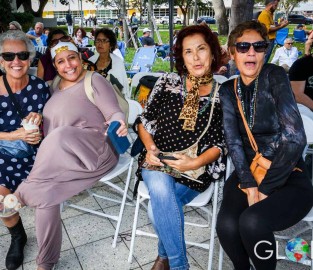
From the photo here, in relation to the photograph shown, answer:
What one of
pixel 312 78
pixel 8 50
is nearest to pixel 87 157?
pixel 8 50

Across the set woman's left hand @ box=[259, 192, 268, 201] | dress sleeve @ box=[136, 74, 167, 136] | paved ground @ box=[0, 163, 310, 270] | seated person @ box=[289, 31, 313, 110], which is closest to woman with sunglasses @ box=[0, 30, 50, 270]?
paved ground @ box=[0, 163, 310, 270]

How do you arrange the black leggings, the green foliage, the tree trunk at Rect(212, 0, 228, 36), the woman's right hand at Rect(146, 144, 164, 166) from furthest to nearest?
the green foliage
the tree trunk at Rect(212, 0, 228, 36)
the woman's right hand at Rect(146, 144, 164, 166)
the black leggings

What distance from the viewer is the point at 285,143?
2.00 m

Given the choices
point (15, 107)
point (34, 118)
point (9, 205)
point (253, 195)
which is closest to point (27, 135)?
point (34, 118)

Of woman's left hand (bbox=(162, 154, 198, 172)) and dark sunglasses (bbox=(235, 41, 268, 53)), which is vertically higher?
dark sunglasses (bbox=(235, 41, 268, 53))

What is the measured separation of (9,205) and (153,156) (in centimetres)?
101

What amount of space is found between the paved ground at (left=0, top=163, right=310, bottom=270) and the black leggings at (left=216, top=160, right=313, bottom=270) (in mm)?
592

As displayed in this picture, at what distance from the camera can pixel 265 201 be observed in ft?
6.43

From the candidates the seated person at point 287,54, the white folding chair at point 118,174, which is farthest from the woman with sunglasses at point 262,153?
the seated person at point 287,54

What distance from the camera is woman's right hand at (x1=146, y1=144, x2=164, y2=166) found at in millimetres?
2234

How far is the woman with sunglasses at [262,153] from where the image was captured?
6.25 feet

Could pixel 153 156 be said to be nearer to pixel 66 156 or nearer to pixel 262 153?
pixel 66 156

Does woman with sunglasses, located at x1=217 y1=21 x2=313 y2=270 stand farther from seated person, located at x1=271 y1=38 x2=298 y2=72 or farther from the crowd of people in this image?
seated person, located at x1=271 y1=38 x2=298 y2=72

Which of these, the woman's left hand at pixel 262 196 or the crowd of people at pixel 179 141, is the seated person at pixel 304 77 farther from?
the woman's left hand at pixel 262 196
